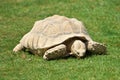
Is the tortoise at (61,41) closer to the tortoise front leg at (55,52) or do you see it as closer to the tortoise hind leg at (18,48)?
the tortoise front leg at (55,52)

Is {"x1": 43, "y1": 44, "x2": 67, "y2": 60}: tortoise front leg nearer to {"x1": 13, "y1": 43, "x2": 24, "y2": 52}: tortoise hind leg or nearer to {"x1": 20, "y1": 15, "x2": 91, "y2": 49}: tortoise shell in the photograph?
{"x1": 20, "y1": 15, "x2": 91, "y2": 49}: tortoise shell

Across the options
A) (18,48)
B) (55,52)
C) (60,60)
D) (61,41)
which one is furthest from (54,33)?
(18,48)

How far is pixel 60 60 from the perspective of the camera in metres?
9.27

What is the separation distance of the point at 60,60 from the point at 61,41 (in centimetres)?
44

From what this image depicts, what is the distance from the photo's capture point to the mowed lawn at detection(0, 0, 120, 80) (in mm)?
8109

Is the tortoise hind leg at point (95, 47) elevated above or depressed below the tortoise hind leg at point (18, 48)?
above

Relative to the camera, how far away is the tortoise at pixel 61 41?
921 centimetres

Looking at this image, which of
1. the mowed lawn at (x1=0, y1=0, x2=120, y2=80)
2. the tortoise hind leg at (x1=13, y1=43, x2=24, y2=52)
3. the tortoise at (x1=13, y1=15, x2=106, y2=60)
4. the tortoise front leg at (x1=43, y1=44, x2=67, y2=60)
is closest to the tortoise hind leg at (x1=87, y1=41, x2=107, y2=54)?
the tortoise at (x1=13, y1=15, x2=106, y2=60)

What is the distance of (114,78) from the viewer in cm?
761

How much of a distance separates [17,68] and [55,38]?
1196mm

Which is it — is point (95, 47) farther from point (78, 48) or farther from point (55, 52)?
point (55, 52)

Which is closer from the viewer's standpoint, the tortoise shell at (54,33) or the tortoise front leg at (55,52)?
the tortoise front leg at (55,52)

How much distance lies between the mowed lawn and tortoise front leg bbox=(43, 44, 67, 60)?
0.48 feet

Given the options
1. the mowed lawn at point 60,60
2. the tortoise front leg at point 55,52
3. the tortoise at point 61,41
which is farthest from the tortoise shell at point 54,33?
the mowed lawn at point 60,60
